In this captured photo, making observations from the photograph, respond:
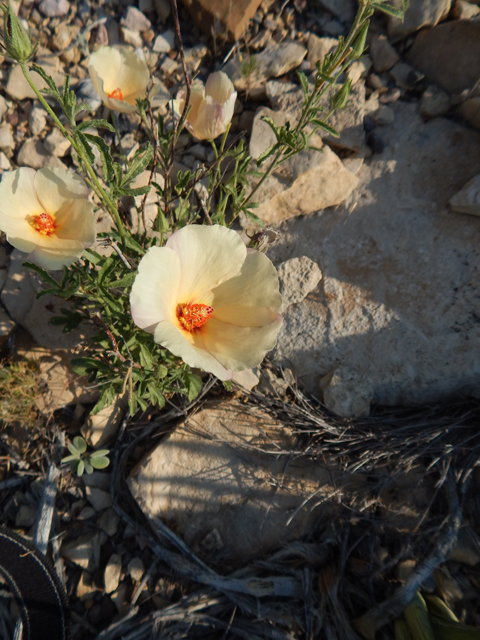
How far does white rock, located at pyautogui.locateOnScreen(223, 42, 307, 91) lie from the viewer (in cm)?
293

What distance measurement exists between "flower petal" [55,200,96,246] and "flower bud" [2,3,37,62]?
1.71 ft

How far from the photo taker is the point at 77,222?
1729mm

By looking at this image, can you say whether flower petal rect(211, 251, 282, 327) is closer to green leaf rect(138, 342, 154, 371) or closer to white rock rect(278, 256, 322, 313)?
green leaf rect(138, 342, 154, 371)

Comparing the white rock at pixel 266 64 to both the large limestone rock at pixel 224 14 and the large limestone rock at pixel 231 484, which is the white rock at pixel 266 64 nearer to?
the large limestone rock at pixel 224 14

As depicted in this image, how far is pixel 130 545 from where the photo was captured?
2561 mm

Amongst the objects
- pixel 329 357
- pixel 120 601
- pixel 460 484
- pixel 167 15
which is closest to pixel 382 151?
pixel 329 357

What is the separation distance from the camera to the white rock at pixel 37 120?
9.68 ft

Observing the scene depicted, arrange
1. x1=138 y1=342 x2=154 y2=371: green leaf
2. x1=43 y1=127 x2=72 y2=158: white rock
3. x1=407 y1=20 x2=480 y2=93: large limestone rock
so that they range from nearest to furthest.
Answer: x1=138 y1=342 x2=154 y2=371: green leaf, x1=407 y1=20 x2=480 y2=93: large limestone rock, x1=43 y1=127 x2=72 y2=158: white rock

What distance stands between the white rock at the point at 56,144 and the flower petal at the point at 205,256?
1795 mm

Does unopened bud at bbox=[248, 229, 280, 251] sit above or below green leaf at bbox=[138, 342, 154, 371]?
above

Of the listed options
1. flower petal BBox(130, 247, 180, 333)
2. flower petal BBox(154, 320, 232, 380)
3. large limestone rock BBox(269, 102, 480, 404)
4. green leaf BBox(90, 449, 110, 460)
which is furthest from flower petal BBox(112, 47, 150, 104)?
green leaf BBox(90, 449, 110, 460)

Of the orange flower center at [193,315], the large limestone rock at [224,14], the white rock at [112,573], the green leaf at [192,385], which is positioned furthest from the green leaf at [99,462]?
the large limestone rock at [224,14]

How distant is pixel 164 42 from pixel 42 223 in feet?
7.00

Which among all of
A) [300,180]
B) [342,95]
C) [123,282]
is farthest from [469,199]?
[123,282]
